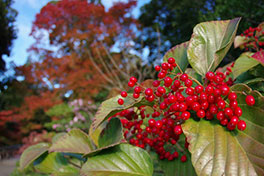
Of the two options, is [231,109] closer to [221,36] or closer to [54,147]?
[221,36]

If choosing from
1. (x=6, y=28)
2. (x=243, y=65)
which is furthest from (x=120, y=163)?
(x=6, y=28)

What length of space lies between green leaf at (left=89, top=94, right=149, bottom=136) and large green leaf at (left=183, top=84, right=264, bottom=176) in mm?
161

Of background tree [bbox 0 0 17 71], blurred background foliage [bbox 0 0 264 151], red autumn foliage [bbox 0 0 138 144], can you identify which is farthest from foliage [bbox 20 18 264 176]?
background tree [bbox 0 0 17 71]

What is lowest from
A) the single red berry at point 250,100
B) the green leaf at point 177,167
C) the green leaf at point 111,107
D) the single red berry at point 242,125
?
the green leaf at point 177,167

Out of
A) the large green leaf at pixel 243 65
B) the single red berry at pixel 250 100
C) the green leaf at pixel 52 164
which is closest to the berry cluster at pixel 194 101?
the single red berry at pixel 250 100

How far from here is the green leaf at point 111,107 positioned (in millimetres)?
607

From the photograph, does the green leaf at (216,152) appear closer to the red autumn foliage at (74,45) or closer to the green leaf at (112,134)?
the green leaf at (112,134)

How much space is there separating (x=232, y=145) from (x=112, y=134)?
1.40 ft

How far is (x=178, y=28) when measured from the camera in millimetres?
7020

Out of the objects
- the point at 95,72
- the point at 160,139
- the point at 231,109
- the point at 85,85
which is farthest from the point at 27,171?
the point at 231,109

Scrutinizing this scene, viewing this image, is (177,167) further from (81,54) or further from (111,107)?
(81,54)

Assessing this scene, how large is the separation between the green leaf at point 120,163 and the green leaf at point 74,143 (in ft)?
0.53

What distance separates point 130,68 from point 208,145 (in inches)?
324

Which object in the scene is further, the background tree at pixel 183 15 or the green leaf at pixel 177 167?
the background tree at pixel 183 15
